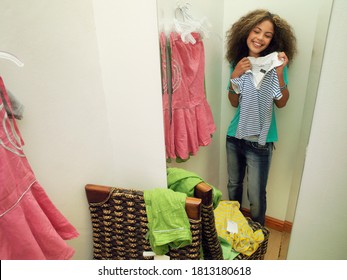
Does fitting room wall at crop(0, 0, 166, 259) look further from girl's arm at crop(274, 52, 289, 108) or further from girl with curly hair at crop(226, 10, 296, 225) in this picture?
girl's arm at crop(274, 52, 289, 108)

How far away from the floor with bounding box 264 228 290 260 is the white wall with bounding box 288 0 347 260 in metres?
0.05

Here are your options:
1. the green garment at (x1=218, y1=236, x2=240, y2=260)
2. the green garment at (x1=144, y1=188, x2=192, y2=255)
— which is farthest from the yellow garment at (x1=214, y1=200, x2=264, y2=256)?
the green garment at (x1=144, y1=188, x2=192, y2=255)

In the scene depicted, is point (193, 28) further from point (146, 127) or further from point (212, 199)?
point (212, 199)

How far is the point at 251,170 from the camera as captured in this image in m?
0.86

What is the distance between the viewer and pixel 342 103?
0.57m

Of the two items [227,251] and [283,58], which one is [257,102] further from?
[227,251]

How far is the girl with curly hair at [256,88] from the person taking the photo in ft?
2.23

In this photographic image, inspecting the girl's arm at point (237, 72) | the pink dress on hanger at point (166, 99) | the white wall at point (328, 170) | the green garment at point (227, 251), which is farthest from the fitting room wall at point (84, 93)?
the white wall at point (328, 170)

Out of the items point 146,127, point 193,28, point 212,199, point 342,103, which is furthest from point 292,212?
point 193,28

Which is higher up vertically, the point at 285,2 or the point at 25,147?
the point at 285,2

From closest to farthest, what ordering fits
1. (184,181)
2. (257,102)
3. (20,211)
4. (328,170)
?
1. (20,211)
2. (328,170)
3. (257,102)
4. (184,181)

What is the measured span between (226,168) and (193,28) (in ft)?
1.84

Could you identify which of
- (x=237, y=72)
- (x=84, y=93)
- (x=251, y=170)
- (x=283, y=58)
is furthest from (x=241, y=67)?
(x=84, y=93)

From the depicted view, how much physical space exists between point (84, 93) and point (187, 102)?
0.38 metres
